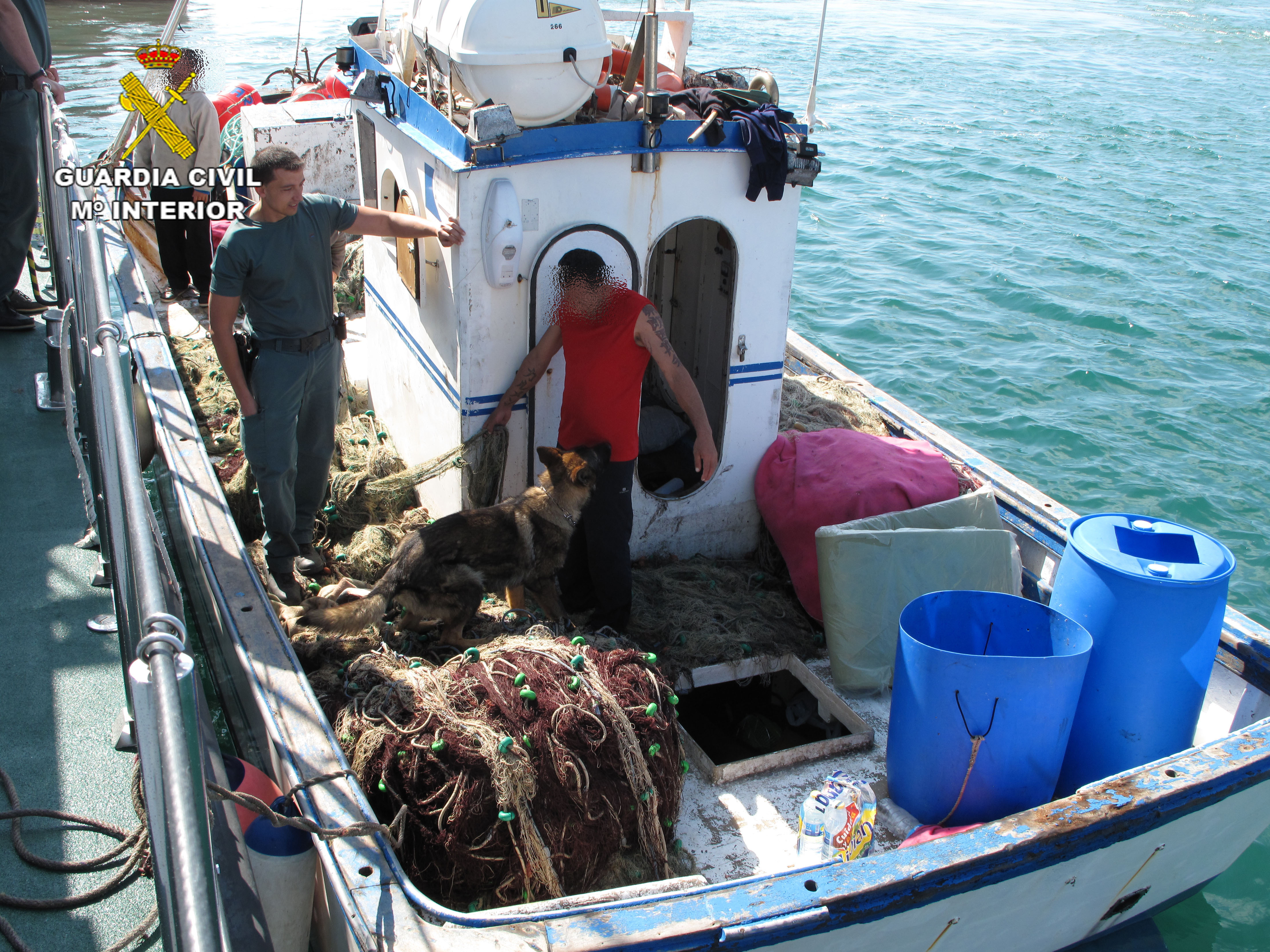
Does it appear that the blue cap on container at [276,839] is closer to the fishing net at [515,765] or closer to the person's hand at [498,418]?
the fishing net at [515,765]

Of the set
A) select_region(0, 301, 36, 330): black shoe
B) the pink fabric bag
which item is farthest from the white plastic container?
select_region(0, 301, 36, 330): black shoe

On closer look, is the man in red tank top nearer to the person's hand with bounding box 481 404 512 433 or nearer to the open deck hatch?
the person's hand with bounding box 481 404 512 433

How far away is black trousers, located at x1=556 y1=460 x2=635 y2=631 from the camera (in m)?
5.23

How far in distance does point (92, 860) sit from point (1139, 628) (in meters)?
4.23

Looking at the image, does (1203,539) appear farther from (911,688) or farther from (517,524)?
(517,524)

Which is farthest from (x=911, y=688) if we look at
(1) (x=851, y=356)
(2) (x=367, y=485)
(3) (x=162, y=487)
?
(1) (x=851, y=356)

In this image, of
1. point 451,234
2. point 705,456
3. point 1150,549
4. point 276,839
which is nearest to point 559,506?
point 705,456

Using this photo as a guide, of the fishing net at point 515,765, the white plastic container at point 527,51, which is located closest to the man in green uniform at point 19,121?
the white plastic container at point 527,51

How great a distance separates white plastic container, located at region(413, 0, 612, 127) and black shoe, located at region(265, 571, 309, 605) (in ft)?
8.99

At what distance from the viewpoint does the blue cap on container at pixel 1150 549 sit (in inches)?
168

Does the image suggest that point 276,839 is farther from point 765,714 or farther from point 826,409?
point 826,409

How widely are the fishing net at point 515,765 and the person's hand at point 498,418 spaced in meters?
1.50

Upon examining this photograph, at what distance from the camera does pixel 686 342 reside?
7.31m

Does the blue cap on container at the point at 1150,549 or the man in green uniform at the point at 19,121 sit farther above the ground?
the man in green uniform at the point at 19,121
